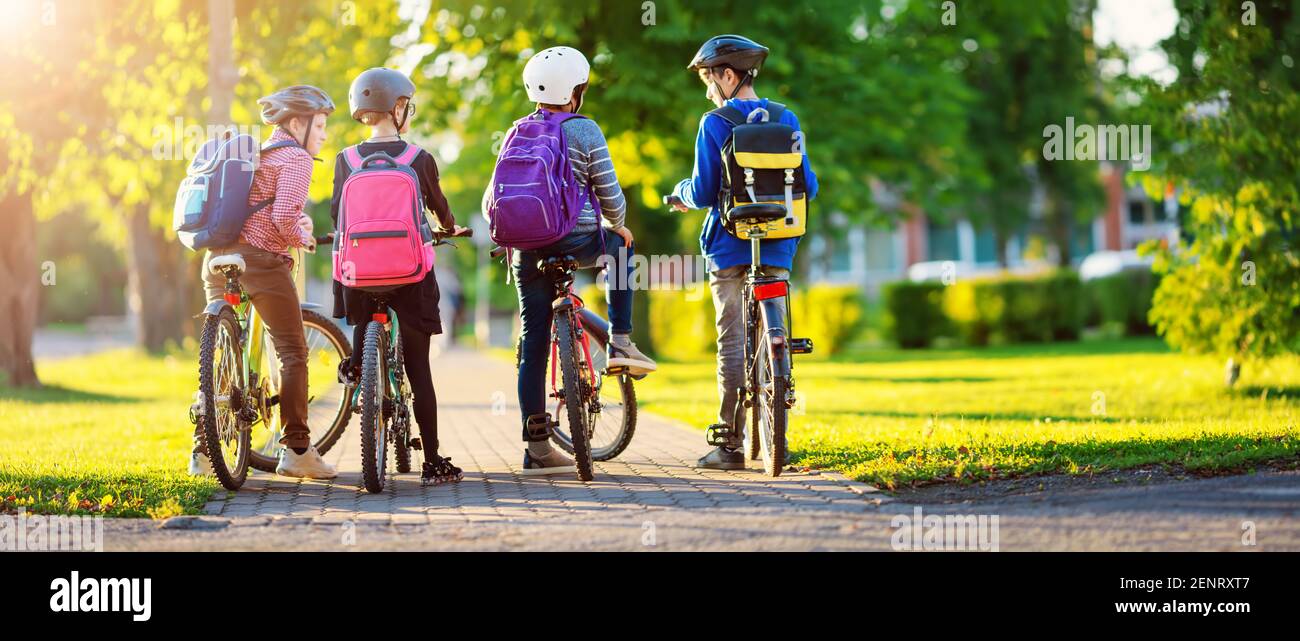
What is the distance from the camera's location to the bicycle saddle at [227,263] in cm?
682

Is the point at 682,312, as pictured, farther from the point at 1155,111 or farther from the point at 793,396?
the point at 793,396

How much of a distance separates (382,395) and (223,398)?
0.76 metres

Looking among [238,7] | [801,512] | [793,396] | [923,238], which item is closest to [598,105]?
[238,7]

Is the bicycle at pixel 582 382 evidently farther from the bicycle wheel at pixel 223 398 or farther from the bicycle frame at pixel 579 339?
the bicycle wheel at pixel 223 398

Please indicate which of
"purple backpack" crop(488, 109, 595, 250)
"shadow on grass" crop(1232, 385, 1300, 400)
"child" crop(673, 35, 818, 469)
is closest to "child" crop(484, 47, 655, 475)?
"purple backpack" crop(488, 109, 595, 250)

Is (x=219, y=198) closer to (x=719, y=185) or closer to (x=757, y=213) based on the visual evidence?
(x=719, y=185)

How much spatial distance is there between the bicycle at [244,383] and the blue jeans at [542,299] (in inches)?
35.6

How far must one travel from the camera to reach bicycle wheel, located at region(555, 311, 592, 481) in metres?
6.57

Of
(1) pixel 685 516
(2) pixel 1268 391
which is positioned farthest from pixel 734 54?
(2) pixel 1268 391

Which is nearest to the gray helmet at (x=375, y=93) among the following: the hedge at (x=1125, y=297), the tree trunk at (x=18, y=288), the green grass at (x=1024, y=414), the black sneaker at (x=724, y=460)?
the black sneaker at (x=724, y=460)

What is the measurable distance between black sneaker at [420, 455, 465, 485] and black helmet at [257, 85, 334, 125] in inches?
68.4

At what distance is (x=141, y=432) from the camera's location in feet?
33.6

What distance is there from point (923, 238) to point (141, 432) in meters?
43.5

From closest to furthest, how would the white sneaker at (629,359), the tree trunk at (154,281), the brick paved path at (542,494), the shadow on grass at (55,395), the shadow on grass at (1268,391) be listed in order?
1. the brick paved path at (542,494)
2. the white sneaker at (629,359)
3. the shadow on grass at (1268,391)
4. the shadow on grass at (55,395)
5. the tree trunk at (154,281)
